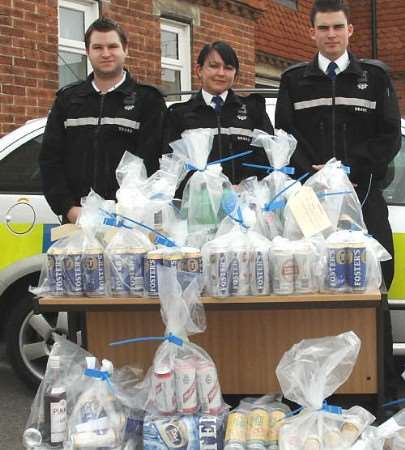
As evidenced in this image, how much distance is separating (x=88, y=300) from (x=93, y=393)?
14.1 inches

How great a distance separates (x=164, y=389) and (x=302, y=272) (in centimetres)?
67

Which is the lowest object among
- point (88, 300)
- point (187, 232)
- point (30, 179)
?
point (88, 300)

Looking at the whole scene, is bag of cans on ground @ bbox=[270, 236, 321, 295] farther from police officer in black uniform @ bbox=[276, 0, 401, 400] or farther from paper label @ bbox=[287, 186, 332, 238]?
police officer in black uniform @ bbox=[276, 0, 401, 400]

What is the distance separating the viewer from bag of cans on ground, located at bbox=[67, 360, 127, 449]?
2477 millimetres

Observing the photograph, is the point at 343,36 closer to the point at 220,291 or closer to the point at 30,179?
the point at 220,291

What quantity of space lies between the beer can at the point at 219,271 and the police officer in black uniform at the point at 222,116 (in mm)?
907

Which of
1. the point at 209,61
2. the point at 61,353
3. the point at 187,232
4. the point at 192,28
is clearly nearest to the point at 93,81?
the point at 209,61

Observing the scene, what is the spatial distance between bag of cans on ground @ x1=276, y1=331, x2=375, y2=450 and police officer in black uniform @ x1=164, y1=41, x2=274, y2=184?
113 centimetres

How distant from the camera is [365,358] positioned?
290 centimetres

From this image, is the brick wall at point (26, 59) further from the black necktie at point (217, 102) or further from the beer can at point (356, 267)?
the beer can at point (356, 267)

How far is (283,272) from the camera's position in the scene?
2.52 meters

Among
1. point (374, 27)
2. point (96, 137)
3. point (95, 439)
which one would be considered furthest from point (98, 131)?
point (374, 27)

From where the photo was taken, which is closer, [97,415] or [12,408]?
[97,415]

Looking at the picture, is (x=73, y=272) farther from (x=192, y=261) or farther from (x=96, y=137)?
(x=96, y=137)
